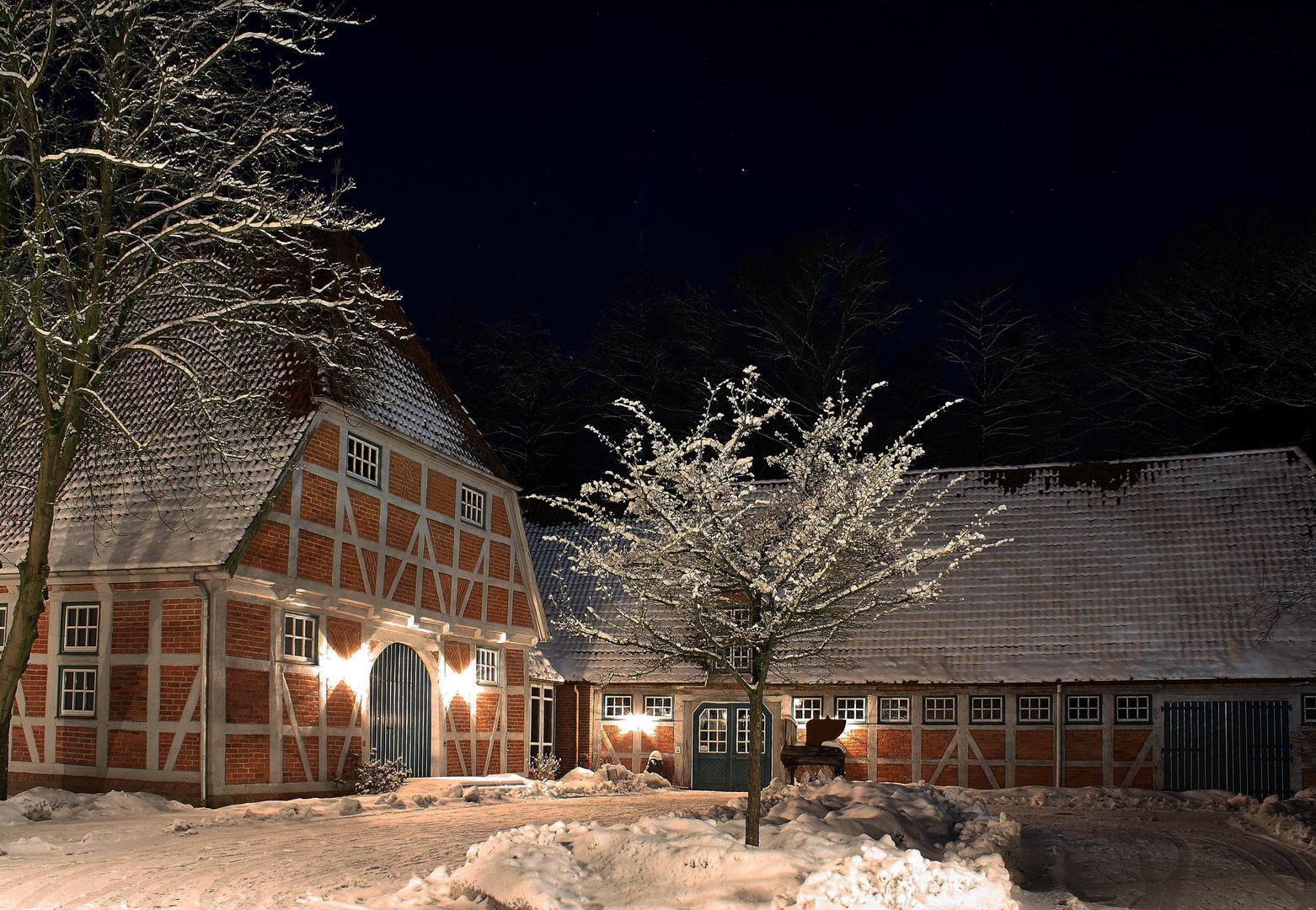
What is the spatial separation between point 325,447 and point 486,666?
6.26 m

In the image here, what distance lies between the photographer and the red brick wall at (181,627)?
14672mm

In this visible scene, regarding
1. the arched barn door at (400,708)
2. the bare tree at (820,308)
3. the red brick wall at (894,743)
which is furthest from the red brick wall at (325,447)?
the bare tree at (820,308)

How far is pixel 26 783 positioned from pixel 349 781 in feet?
13.3

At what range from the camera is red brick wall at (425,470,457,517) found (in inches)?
768

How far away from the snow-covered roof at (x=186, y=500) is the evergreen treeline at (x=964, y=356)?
12528 millimetres

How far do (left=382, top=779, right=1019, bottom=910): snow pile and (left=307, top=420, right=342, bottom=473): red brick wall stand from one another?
840 cm

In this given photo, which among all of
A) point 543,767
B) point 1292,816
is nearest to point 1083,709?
point 1292,816

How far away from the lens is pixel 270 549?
1533cm

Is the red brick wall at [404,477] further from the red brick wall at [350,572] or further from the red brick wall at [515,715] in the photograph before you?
the red brick wall at [515,715]

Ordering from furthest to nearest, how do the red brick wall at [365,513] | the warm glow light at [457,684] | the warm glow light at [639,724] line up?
1. the warm glow light at [639,724]
2. the warm glow light at [457,684]
3. the red brick wall at [365,513]

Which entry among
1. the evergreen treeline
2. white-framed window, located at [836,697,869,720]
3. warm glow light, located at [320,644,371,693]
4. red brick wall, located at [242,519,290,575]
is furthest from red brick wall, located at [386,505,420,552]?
the evergreen treeline

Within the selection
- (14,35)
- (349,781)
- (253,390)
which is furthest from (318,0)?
(349,781)

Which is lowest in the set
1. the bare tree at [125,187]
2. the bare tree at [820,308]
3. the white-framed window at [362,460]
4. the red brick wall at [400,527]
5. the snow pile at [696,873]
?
the snow pile at [696,873]

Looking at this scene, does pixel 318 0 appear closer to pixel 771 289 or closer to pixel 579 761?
pixel 579 761
